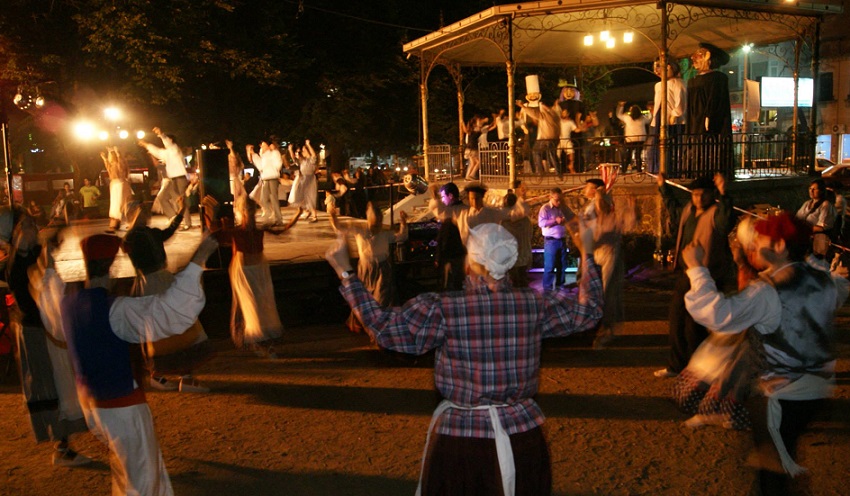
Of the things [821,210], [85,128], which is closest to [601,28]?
[821,210]

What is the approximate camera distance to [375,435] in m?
6.04

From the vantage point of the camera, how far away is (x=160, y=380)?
7.44 meters

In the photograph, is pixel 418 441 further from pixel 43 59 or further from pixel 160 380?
pixel 43 59

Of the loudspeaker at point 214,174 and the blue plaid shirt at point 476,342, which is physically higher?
the loudspeaker at point 214,174

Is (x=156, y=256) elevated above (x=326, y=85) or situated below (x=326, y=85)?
below

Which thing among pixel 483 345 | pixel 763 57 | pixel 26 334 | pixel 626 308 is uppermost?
pixel 763 57

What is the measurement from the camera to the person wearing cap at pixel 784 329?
362 centimetres

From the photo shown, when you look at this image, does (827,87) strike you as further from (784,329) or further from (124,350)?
(124,350)

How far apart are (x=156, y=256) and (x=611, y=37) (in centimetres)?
1430

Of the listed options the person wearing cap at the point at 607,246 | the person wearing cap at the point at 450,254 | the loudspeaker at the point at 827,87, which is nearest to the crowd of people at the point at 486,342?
the person wearing cap at the point at 607,246

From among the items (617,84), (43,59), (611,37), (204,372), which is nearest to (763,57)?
(617,84)

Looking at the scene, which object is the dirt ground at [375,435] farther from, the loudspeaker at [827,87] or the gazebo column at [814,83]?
the loudspeaker at [827,87]

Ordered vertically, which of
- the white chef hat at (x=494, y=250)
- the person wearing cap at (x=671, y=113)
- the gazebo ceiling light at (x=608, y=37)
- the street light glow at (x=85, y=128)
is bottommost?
the white chef hat at (x=494, y=250)

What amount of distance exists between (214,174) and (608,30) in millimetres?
10283
